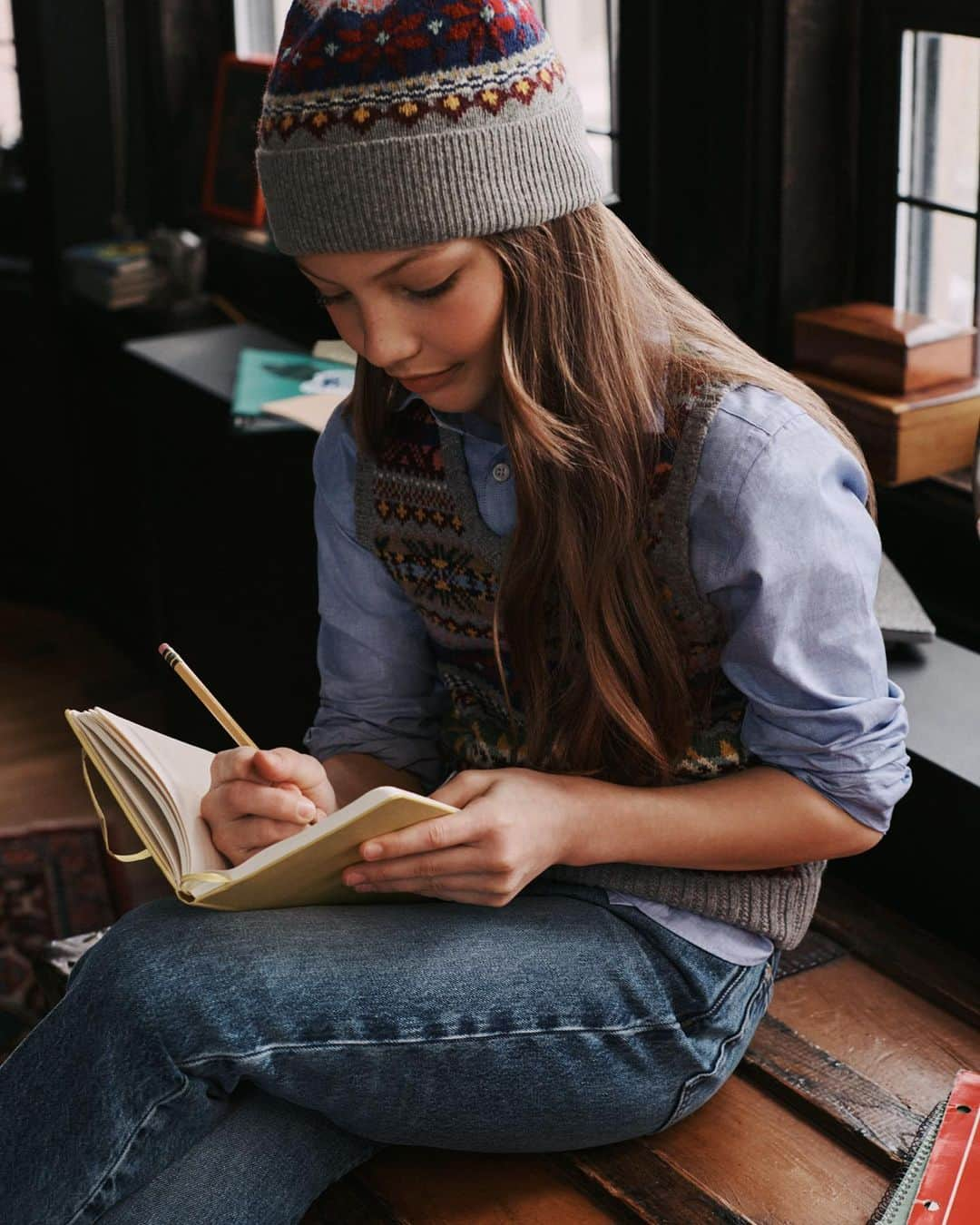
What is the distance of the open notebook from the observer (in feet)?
4.16

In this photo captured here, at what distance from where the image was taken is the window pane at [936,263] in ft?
6.95

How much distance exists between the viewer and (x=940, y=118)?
210 centimetres

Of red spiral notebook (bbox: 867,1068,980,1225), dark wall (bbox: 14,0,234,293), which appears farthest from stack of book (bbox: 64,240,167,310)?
red spiral notebook (bbox: 867,1068,980,1225)

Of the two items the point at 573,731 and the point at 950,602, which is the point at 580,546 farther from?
the point at 950,602

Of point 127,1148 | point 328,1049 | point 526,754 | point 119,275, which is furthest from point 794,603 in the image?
point 119,275

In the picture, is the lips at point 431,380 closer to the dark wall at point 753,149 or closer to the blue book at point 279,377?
the dark wall at point 753,149

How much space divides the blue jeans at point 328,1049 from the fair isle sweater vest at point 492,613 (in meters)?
0.06

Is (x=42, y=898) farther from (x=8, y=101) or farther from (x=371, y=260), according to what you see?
(x=8, y=101)

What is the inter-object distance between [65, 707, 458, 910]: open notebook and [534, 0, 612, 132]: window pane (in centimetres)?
153

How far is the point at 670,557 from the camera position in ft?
4.62

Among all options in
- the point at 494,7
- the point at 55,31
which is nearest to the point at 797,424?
the point at 494,7

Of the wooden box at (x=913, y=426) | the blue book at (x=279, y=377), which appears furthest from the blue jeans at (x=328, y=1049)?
the blue book at (x=279, y=377)

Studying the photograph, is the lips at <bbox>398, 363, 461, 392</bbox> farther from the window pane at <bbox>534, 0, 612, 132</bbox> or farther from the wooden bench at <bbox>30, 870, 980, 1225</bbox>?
the window pane at <bbox>534, 0, 612, 132</bbox>

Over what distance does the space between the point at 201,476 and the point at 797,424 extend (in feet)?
5.35
